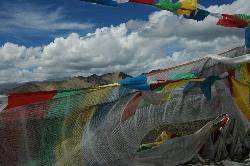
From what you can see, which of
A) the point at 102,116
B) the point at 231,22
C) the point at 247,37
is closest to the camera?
the point at 102,116

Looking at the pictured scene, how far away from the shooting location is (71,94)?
23.6 feet

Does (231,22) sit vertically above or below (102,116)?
above

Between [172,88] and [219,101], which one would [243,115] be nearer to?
[219,101]

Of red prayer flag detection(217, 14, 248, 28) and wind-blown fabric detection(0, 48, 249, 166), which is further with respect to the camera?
red prayer flag detection(217, 14, 248, 28)

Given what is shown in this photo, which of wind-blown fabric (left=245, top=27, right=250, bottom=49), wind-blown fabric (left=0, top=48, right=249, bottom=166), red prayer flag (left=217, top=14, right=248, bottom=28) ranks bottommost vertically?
wind-blown fabric (left=0, top=48, right=249, bottom=166)

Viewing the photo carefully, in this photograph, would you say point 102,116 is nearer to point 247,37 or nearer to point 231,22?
point 247,37

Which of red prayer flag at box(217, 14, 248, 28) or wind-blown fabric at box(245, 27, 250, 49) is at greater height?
red prayer flag at box(217, 14, 248, 28)

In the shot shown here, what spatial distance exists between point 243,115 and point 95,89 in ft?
11.2

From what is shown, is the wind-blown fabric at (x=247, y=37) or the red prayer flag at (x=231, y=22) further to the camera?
the red prayer flag at (x=231, y=22)

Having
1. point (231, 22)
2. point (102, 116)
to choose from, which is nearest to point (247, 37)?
point (231, 22)

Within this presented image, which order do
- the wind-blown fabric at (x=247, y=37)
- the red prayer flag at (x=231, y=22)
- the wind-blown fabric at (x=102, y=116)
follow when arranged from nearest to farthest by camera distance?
the wind-blown fabric at (x=102, y=116)
the wind-blown fabric at (x=247, y=37)
the red prayer flag at (x=231, y=22)

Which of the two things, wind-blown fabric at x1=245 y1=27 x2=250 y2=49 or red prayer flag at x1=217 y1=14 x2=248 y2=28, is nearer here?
wind-blown fabric at x1=245 y1=27 x2=250 y2=49

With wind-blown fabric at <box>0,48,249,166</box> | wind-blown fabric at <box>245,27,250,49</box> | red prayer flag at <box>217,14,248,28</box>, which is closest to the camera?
wind-blown fabric at <box>0,48,249,166</box>

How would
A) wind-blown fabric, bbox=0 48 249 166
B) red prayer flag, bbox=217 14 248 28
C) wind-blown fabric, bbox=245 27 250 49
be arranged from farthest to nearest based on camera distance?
red prayer flag, bbox=217 14 248 28
wind-blown fabric, bbox=245 27 250 49
wind-blown fabric, bbox=0 48 249 166
